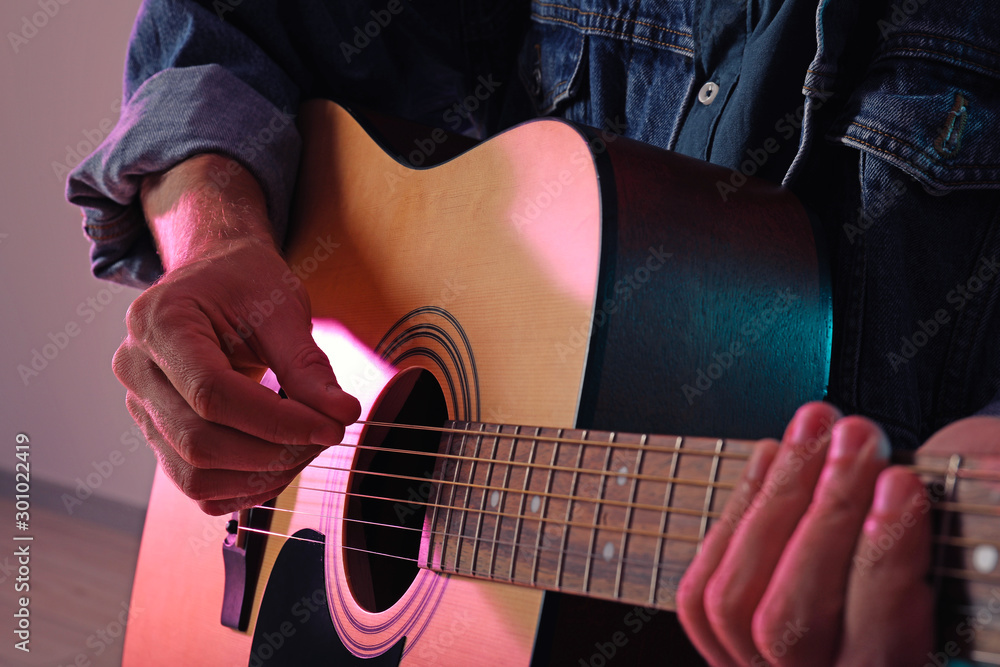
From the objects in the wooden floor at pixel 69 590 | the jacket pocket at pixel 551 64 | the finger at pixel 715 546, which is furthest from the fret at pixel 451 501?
the wooden floor at pixel 69 590

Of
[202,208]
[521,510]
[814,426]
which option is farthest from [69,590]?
[814,426]

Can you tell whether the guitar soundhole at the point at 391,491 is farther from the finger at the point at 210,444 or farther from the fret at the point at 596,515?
the fret at the point at 596,515

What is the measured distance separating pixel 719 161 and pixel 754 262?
20cm

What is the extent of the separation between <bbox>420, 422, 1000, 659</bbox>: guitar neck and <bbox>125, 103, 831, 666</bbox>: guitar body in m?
0.03

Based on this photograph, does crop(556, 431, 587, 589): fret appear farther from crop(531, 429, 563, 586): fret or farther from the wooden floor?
the wooden floor

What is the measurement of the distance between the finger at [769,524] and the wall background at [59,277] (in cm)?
274

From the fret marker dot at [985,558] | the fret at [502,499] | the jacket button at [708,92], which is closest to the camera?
the fret marker dot at [985,558]

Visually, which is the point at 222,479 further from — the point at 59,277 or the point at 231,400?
the point at 59,277

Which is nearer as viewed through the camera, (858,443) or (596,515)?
(858,443)

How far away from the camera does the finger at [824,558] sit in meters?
0.36

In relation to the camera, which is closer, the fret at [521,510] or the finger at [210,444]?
the fret at [521,510]

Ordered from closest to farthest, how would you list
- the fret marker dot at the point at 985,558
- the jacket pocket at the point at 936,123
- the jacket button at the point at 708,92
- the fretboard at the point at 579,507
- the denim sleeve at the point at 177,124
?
the fret marker dot at the point at 985,558 < the fretboard at the point at 579,507 < the jacket pocket at the point at 936,123 < the jacket button at the point at 708,92 < the denim sleeve at the point at 177,124

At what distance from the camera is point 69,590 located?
2.02 meters

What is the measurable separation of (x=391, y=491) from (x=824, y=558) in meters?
0.46
